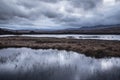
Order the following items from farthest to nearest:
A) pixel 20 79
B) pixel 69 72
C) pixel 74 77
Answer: pixel 69 72 < pixel 74 77 < pixel 20 79

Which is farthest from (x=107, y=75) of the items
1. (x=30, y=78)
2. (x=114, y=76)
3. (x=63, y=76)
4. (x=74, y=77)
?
(x=30, y=78)

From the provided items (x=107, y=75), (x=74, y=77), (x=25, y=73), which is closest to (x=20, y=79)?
(x=25, y=73)

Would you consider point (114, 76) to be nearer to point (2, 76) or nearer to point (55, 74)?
point (55, 74)

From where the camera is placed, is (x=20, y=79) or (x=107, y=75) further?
(x=107, y=75)

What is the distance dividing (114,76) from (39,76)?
27.3ft

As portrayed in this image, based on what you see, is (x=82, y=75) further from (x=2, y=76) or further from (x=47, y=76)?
(x=2, y=76)

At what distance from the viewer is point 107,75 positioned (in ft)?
56.9

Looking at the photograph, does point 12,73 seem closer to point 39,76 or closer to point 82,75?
point 39,76

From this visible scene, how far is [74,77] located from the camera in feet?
54.6

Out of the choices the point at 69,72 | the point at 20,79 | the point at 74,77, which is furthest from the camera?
the point at 69,72

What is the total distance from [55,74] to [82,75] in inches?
122

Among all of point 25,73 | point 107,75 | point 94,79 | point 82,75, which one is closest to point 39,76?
point 25,73

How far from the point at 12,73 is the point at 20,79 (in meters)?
2.43

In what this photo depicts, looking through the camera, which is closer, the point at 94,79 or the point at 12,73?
the point at 94,79
